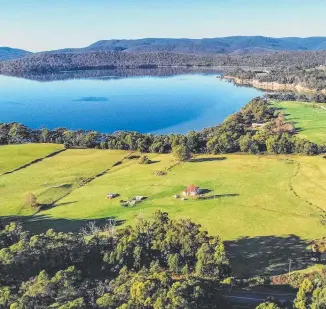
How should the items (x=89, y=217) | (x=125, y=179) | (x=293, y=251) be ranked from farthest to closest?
(x=125, y=179), (x=89, y=217), (x=293, y=251)

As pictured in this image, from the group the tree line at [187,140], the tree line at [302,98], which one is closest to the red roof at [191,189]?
the tree line at [187,140]

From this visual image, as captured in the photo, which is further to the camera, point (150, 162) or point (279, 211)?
point (150, 162)

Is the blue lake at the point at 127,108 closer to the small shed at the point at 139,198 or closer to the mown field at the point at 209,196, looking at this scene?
the mown field at the point at 209,196

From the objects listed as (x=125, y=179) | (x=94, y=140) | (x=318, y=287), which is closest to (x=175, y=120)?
(x=94, y=140)

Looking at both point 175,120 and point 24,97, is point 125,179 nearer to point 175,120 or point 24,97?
point 175,120

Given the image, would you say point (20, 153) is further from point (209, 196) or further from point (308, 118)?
point (308, 118)

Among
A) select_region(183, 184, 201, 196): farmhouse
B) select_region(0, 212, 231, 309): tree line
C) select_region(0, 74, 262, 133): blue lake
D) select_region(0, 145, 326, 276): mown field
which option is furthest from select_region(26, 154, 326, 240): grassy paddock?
select_region(0, 74, 262, 133): blue lake
